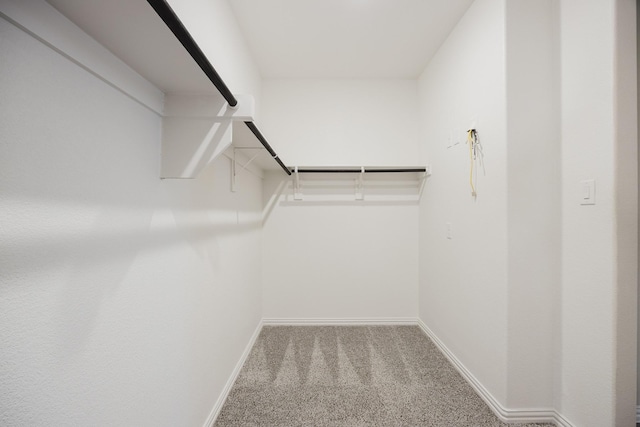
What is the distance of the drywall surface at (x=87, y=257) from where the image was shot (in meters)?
0.52

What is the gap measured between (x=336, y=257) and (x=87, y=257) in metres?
2.22

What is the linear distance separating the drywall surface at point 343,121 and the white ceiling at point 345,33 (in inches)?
5.6

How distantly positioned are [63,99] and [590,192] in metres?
2.01

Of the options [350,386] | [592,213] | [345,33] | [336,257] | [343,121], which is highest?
[345,33]

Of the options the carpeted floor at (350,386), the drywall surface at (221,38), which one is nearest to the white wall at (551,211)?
the carpeted floor at (350,386)

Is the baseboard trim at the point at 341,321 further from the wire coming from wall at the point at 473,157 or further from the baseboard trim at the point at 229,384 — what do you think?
the wire coming from wall at the point at 473,157

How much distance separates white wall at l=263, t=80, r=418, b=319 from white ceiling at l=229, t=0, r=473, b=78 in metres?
0.25

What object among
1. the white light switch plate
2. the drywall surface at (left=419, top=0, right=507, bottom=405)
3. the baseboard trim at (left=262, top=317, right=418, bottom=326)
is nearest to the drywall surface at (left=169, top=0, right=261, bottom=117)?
the drywall surface at (left=419, top=0, right=507, bottom=405)

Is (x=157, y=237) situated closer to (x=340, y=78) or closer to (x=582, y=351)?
(x=582, y=351)

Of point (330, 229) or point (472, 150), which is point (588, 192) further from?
point (330, 229)

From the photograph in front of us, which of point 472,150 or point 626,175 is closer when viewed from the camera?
point 626,175

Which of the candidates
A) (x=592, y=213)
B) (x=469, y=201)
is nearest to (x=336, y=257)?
(x=469, y=201)

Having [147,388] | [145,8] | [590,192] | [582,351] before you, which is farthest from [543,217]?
[147,388]

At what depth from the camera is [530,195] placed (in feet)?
4.76
